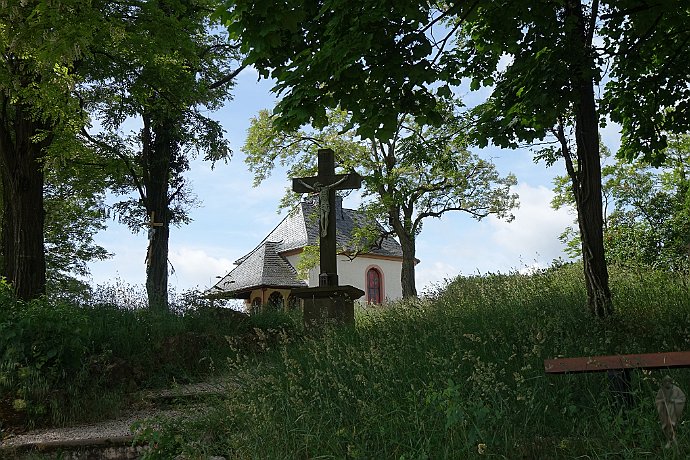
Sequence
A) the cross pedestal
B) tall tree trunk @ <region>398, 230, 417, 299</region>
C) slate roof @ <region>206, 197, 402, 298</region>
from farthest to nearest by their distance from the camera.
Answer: slate roof @ <region>206, 197, 402, 298</region>
tall tree trunk @ <region>398, 230, 417, 299</region>
the cross pedestal

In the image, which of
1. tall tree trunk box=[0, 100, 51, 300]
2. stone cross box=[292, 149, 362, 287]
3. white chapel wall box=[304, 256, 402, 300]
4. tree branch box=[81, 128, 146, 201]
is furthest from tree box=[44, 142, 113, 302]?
white chapel wall box=[304, 256, 402, 300]

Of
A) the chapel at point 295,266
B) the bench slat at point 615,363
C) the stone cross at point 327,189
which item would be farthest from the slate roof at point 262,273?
the bench slat at point 615,363

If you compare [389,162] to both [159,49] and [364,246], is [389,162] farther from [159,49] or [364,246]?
[159,49]

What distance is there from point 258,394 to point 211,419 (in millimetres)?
485

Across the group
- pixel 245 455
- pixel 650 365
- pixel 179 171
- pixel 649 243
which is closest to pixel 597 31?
pixel 650 365

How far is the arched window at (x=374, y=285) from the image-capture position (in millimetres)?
34750

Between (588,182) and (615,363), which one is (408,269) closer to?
(588,182)

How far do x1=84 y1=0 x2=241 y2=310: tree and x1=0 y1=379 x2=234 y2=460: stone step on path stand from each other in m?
4.89

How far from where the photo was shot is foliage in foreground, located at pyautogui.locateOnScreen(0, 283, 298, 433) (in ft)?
25.8

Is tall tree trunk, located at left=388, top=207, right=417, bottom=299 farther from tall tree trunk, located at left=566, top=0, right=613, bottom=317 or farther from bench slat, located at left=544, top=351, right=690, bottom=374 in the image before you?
bench slat, located at left=544, top=351, right=690, bottom=374

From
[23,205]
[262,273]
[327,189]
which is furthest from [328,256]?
[262,273]

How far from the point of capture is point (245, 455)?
524cm


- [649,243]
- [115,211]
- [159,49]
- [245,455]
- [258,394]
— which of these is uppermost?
[159,49]

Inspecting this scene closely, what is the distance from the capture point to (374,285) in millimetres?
35094
